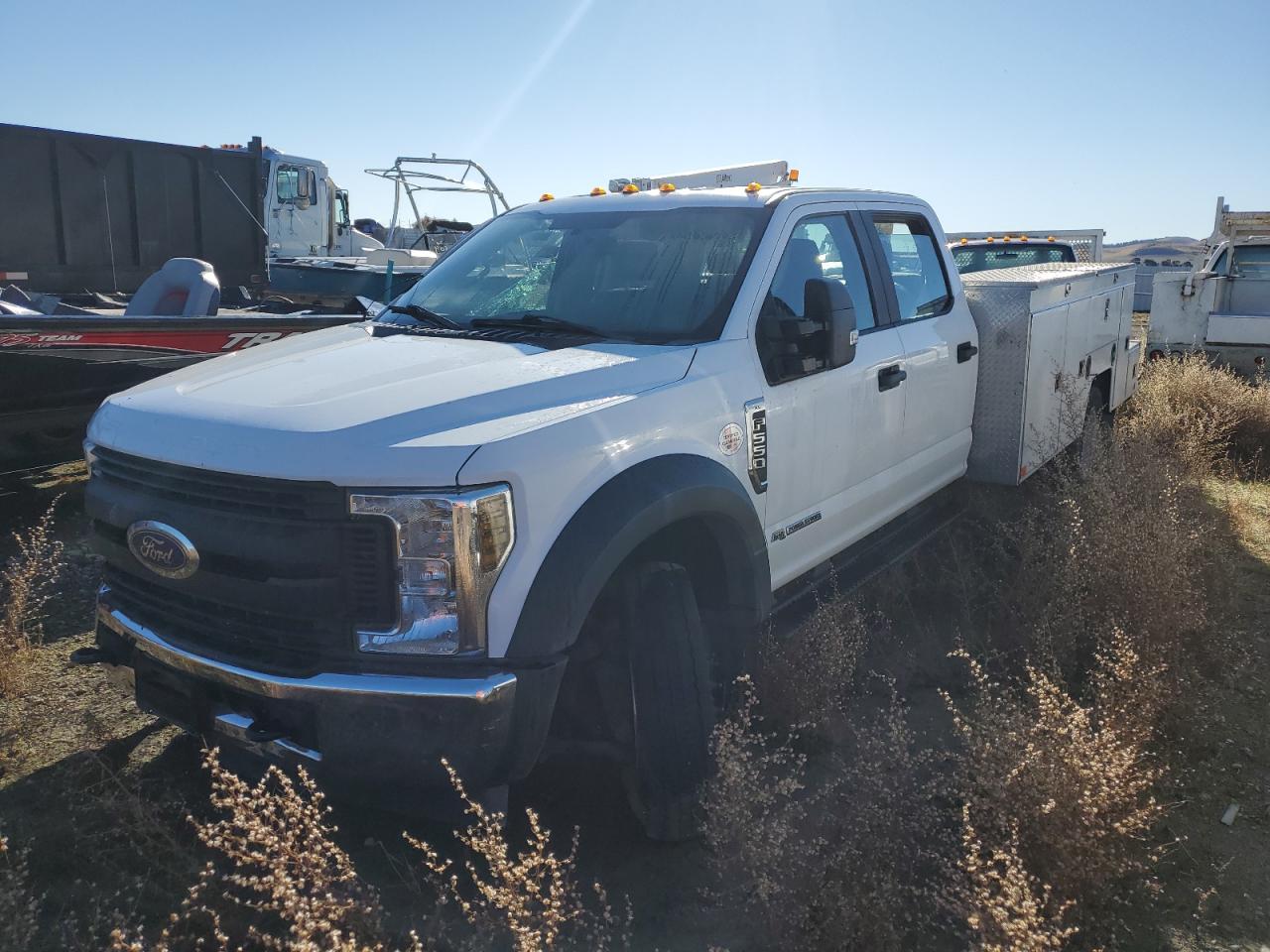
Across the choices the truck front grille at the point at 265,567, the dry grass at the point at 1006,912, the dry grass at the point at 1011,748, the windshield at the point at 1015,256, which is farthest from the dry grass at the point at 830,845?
the windshield at the point at 1015,256

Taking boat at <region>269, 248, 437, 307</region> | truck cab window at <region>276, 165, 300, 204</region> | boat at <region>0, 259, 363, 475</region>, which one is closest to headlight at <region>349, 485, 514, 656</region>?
boat at <region>0, 259, 363, 475</region>

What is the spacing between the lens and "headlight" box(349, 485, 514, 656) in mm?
2527

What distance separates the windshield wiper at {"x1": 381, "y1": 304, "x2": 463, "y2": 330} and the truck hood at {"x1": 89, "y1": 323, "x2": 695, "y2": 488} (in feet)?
0.72

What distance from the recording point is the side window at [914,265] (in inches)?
191

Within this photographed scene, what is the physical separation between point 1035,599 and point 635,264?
2415mm

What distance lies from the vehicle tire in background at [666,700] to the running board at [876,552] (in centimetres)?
97

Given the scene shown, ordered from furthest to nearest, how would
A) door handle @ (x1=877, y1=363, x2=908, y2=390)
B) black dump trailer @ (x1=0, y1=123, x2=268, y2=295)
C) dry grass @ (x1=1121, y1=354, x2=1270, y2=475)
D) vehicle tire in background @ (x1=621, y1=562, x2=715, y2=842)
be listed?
black dump trailer @ (x1=0, y1=123, x2=268, y2=295) < dry grass @ (x1=1121, y1=354, x2=1270, y2=475) < door handle @ (x1=877, y1=363, x2=908, y2=390) < vehicle tire in background @ (x1=621, y1=562, x2=715, y2=842)

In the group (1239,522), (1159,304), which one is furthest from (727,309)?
(1159,304)

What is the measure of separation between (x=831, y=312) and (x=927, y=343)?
1.42m

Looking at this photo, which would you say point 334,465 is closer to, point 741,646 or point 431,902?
point 431,902

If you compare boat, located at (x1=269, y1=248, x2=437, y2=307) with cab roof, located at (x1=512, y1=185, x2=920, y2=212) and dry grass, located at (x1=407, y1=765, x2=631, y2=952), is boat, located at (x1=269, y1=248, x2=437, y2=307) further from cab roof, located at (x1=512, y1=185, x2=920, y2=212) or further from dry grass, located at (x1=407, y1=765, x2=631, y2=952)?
dry grass, located at (x1=407, y1=765, x2=631, y2=952)

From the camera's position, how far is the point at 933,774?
349 centimetres

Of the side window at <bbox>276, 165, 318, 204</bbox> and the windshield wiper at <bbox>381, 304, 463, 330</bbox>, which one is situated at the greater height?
the side window at <bbox>276, 165, 318, 204</bbox>

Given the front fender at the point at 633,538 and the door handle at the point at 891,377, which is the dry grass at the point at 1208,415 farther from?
the front fender at the point at 633,538
